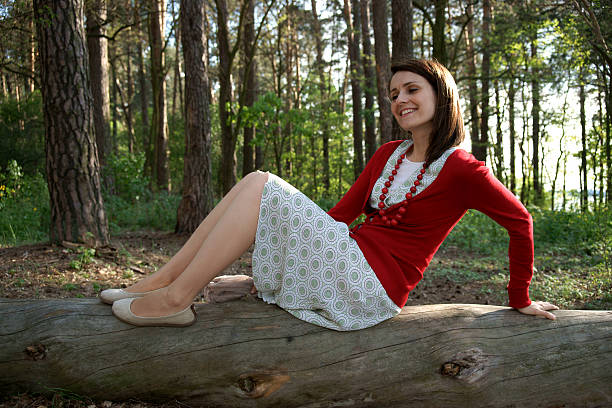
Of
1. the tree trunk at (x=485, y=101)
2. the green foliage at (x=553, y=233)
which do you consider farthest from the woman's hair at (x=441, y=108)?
the tree trunk at (x=485, y=101)

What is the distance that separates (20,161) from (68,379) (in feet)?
46.4

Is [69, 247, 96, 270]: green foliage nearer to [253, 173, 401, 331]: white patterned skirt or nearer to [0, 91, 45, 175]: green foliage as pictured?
[253, 173, 401, 331]: white patterned skirt

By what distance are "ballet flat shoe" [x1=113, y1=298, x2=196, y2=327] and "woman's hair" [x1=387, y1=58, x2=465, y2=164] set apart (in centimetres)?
154

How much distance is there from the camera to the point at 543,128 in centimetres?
1398

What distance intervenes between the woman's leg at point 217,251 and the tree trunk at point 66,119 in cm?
304

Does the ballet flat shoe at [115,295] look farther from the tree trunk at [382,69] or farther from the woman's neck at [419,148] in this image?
the tree trunk at [382,69]

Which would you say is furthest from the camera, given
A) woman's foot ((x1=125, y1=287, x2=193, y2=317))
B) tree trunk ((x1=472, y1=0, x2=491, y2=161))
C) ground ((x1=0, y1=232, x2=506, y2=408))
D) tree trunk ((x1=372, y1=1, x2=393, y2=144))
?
tree trunk ((x1=472, y1=0, x2=491, y2=161))

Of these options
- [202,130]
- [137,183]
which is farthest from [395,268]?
[137,183]

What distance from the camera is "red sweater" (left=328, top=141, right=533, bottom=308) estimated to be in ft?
7.20

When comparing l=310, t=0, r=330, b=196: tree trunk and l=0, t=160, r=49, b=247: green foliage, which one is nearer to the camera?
l=0, t=160, r=49, b=247: green foliage

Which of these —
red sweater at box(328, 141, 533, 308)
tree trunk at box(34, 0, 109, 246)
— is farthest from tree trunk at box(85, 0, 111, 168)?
red sweater at box(328, 141, 533, 308)

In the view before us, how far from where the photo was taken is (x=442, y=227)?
7.98ft

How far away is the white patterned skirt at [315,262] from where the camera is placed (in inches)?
89.1

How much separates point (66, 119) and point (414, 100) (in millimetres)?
3954
